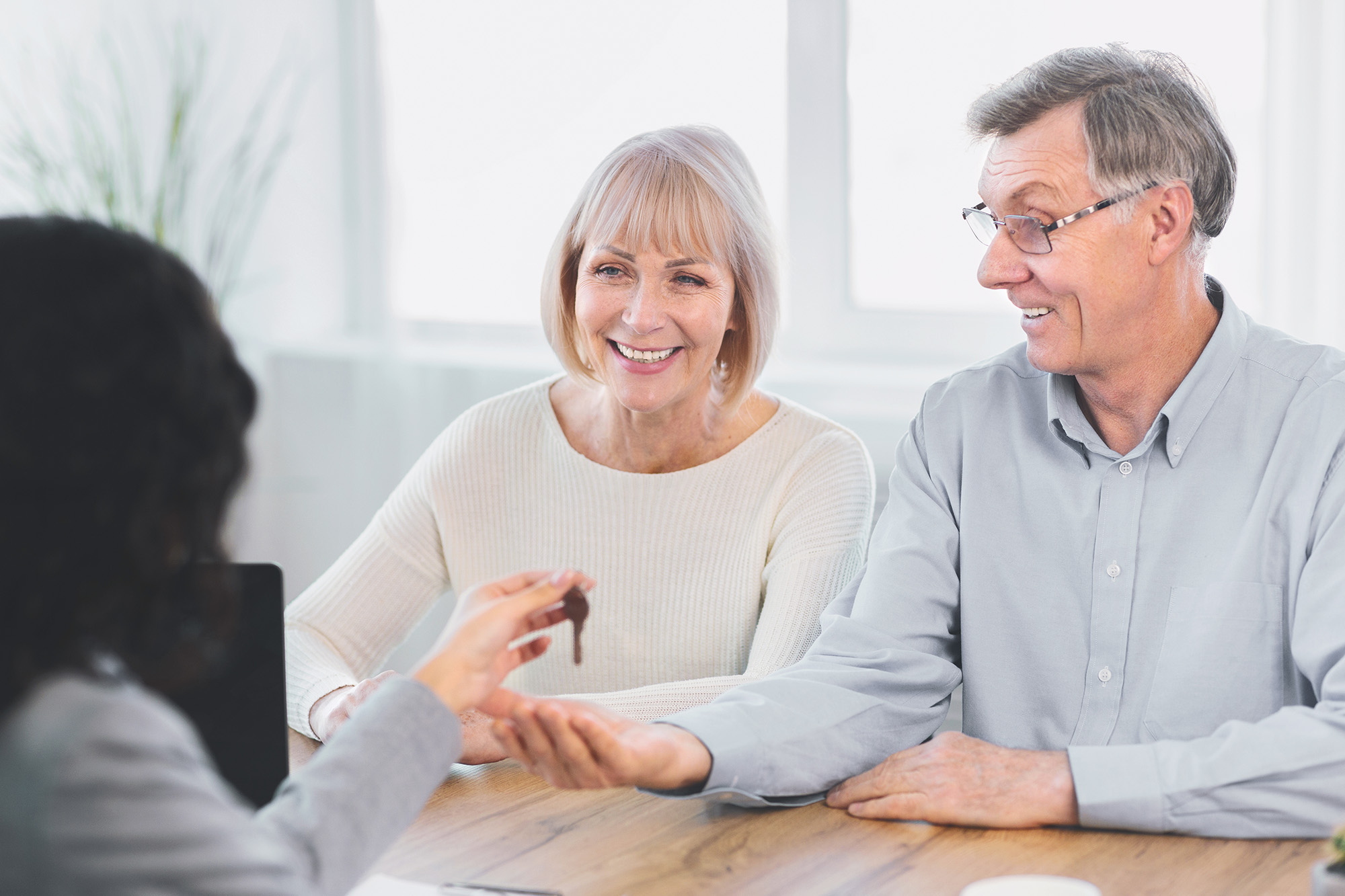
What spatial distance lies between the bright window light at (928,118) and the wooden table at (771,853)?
1.62 m

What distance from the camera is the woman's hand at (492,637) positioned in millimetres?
1116

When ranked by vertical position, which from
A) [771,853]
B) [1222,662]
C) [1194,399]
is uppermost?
[1194,399]

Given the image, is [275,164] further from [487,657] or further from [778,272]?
[487,657]

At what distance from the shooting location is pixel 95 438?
711 mm

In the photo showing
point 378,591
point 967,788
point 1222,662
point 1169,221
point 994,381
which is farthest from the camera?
point 378,591

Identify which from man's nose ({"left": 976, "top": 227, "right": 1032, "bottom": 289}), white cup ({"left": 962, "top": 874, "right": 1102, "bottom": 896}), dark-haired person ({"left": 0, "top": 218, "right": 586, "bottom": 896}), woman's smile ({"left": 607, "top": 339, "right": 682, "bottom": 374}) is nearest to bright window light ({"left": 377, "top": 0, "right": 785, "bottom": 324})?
woman's smile ({"left": 607, "top": 339, "right": 682, "bottom": 374})

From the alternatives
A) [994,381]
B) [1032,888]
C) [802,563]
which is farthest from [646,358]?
[1032,888]

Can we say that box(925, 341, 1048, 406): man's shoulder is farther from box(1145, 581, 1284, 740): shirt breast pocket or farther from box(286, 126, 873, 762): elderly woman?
box(1145, 581, 1284, 740): shirt breast pocket

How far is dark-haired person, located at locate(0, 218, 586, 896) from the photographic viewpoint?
0.66m

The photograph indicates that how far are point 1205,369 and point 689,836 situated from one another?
0.84 meters

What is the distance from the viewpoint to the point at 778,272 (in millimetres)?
2047

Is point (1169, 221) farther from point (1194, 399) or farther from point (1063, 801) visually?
point (1063, 801)

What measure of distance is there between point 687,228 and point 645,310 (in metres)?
0.14

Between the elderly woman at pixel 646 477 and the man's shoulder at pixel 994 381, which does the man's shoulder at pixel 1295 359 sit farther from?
the elderly woman at pixel 646 477
